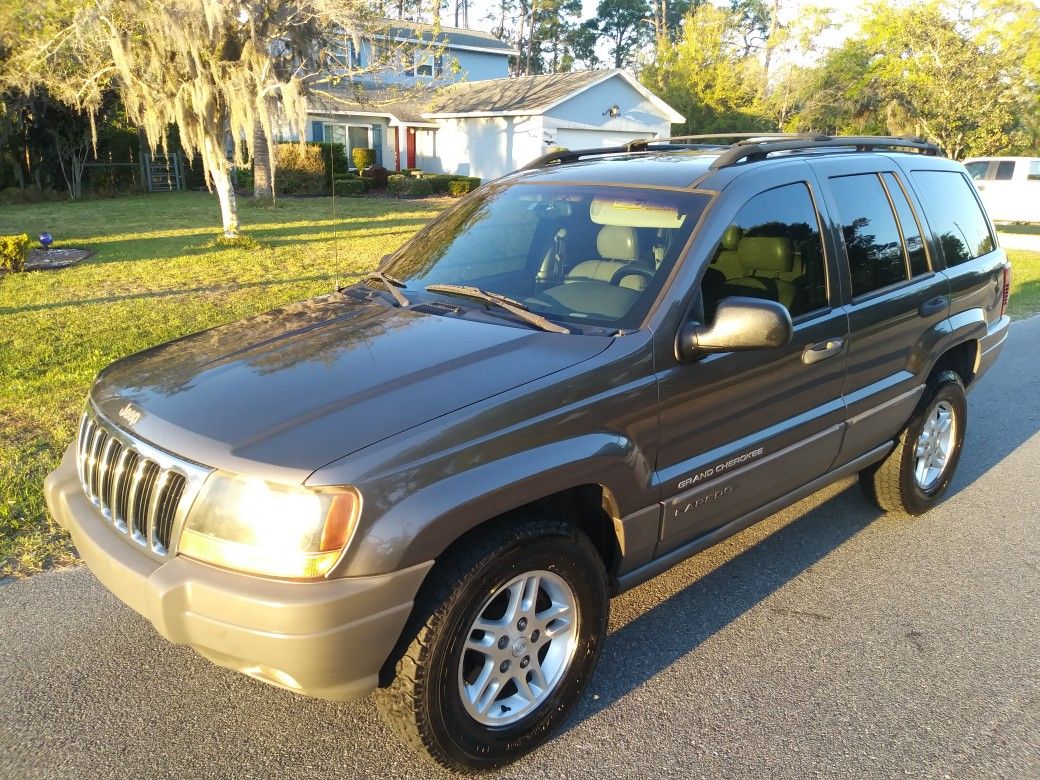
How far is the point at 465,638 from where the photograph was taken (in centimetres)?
255

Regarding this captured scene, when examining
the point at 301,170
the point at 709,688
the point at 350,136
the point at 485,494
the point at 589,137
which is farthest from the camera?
the point at 350,136

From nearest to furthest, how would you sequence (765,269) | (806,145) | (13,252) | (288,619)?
(288,619) → (765,269) → (806,145) → (13,252)

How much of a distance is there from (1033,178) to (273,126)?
63.7 feet

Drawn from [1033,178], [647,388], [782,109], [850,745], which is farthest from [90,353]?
[782,109]

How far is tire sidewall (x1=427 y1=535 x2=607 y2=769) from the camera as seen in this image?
8.20 ft

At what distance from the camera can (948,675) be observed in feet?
10.8

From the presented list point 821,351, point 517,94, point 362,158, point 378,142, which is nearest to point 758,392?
point 821,351

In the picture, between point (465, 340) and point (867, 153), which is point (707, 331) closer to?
point (465, 340)

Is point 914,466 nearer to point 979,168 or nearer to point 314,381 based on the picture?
point 314,381

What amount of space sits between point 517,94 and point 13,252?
931 inches

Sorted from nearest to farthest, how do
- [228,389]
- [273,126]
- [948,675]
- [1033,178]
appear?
[228,389]
[948,675]
[273,126]
[1033,178]

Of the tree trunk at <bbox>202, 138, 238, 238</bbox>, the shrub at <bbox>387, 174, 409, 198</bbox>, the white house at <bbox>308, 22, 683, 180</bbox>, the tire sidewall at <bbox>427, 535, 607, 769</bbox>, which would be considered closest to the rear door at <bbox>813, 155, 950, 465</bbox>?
the tire sidewall at <bbox>427, 535, 607, 769</bbox>

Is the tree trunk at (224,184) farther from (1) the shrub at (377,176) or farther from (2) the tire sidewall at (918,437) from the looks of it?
(1) the shrub at (377,176)

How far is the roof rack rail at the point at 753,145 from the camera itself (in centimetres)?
366
